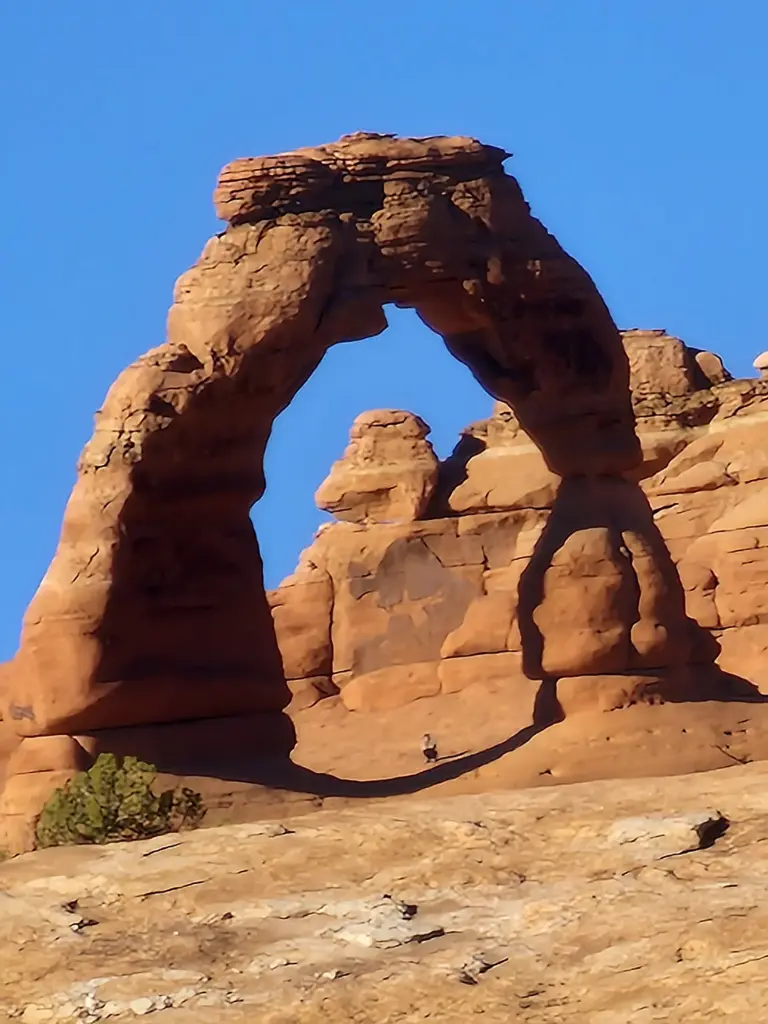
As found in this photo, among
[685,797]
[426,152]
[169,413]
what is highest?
[426,152]

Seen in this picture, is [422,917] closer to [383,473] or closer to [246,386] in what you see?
[246,386]

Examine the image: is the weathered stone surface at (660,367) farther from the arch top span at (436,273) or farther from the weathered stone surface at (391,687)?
the arch top span at (436,273)

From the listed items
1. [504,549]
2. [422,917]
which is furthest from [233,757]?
[504,549]

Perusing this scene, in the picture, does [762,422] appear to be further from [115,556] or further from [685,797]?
[685,797]

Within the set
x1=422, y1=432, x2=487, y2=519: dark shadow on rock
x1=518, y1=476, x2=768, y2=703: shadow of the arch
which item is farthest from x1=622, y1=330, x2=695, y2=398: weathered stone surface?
x1=518, y1=476, x2=768, y2=703: shadow of the arch

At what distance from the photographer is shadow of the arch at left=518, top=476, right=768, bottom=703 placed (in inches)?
930

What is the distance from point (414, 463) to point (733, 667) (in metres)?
7.46

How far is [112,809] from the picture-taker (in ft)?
58.7

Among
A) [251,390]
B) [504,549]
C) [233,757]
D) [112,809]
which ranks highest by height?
[251,390]

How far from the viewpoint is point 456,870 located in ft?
36.3

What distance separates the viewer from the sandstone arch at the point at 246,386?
21.4 m

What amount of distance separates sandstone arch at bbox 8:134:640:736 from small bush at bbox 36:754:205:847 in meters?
1.92

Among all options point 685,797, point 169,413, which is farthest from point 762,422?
point 685,797

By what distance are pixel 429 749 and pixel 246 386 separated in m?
7.63
